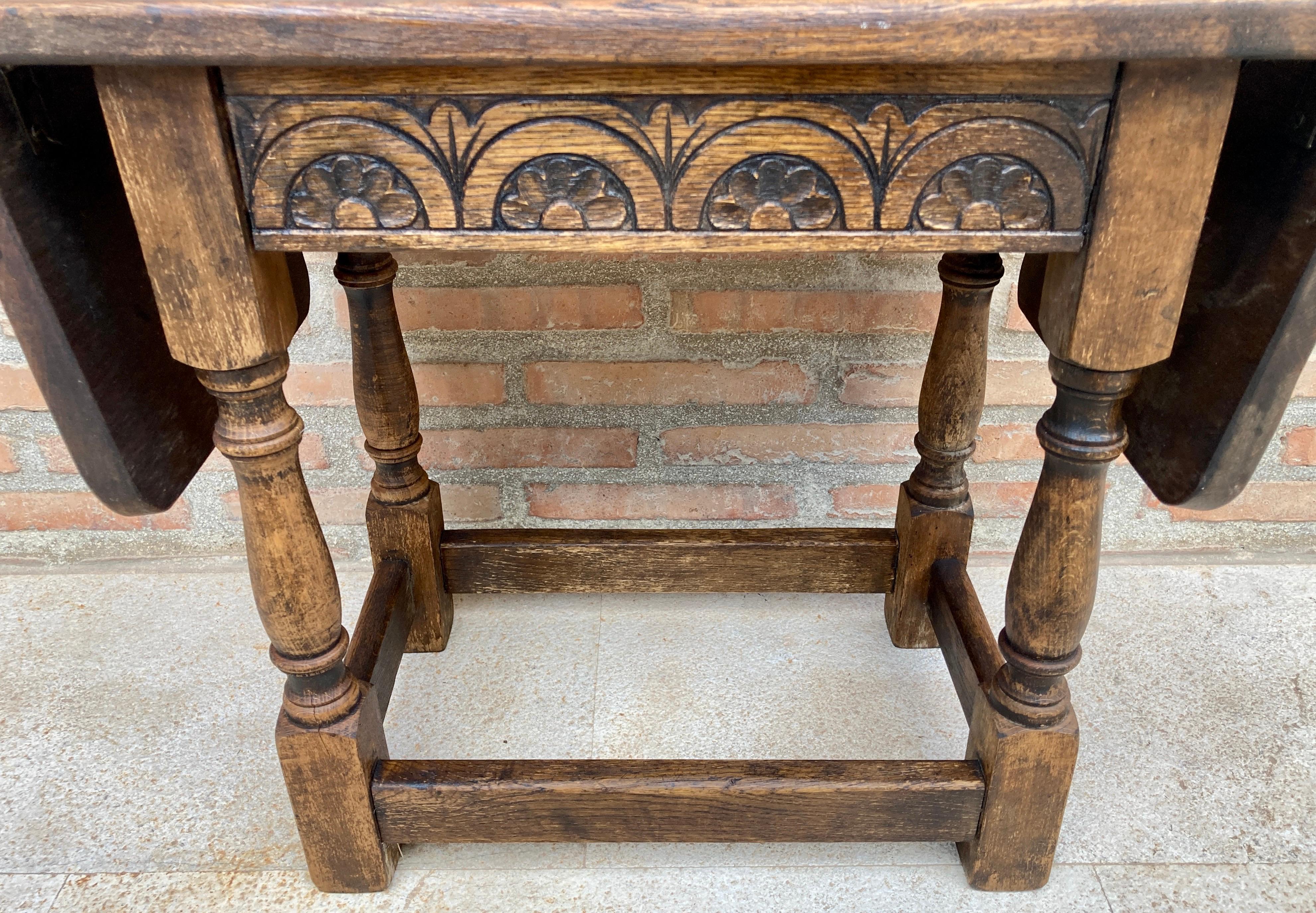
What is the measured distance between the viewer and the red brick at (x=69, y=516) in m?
1.54

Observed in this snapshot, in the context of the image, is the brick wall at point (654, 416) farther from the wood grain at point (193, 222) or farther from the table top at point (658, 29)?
the table top at point (658, 29)

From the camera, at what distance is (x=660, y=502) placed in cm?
157

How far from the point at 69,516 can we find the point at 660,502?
919mm

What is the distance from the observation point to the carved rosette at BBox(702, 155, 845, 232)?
2.29ft

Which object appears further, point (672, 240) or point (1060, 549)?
point (1060, 549)

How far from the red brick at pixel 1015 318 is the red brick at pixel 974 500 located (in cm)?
25

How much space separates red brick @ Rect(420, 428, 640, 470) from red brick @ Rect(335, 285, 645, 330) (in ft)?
0.53

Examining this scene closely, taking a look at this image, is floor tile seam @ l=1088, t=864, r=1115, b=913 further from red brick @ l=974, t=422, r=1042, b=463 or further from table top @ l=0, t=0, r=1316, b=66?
table top @ l=0, t=0, r=1316, b=66

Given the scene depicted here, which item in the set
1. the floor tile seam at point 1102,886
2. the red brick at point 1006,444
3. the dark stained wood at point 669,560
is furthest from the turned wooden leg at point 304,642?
the red brick at point 1006,444

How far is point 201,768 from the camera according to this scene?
1.21m

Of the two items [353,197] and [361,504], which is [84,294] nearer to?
[353,197]

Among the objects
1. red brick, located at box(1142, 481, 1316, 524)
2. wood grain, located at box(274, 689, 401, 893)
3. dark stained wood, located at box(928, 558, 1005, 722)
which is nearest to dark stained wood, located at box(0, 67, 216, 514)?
wood grain, located at box(274, 689, 401, 893)

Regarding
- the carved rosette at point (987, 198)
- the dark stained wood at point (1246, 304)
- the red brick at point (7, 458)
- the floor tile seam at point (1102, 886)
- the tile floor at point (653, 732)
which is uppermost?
the carved rosette at point (987, 198)

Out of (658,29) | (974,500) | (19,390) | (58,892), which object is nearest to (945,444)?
(974,500)
